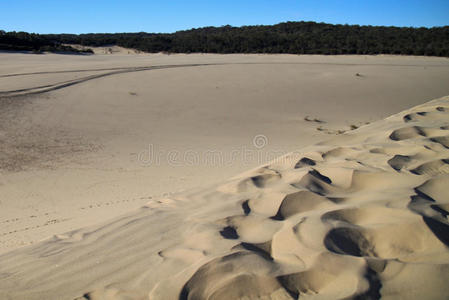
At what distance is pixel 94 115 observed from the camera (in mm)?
8453

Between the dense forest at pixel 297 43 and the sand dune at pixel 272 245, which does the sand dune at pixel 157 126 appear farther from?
the dense forest at pixel 297 43

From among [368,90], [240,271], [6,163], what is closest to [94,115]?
[6,163]

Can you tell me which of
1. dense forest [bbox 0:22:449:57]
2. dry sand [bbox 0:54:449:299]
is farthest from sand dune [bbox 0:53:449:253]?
dense forest [bbox 0:22:449:57]

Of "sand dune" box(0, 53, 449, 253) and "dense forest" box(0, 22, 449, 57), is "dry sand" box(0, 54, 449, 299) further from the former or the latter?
"dense forest" box(0, 22, 449, 57)

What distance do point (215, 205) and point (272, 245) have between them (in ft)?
2.55

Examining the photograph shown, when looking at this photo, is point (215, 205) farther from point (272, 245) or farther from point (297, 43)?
point (297, 43)

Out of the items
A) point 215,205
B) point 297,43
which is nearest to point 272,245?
point 215,205

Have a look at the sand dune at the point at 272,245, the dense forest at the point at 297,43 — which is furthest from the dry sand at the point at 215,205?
the dense forest at the point at 297,43

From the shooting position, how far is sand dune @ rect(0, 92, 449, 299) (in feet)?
5.73

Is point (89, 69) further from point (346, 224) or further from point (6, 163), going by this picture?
point (346, 224)

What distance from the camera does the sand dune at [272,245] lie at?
1745 mm

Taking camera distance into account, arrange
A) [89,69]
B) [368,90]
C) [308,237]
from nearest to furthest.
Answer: [308,237] < [368,90] < [89,69]

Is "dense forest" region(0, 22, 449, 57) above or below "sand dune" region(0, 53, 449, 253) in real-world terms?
above

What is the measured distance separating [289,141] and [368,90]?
20.0ft
